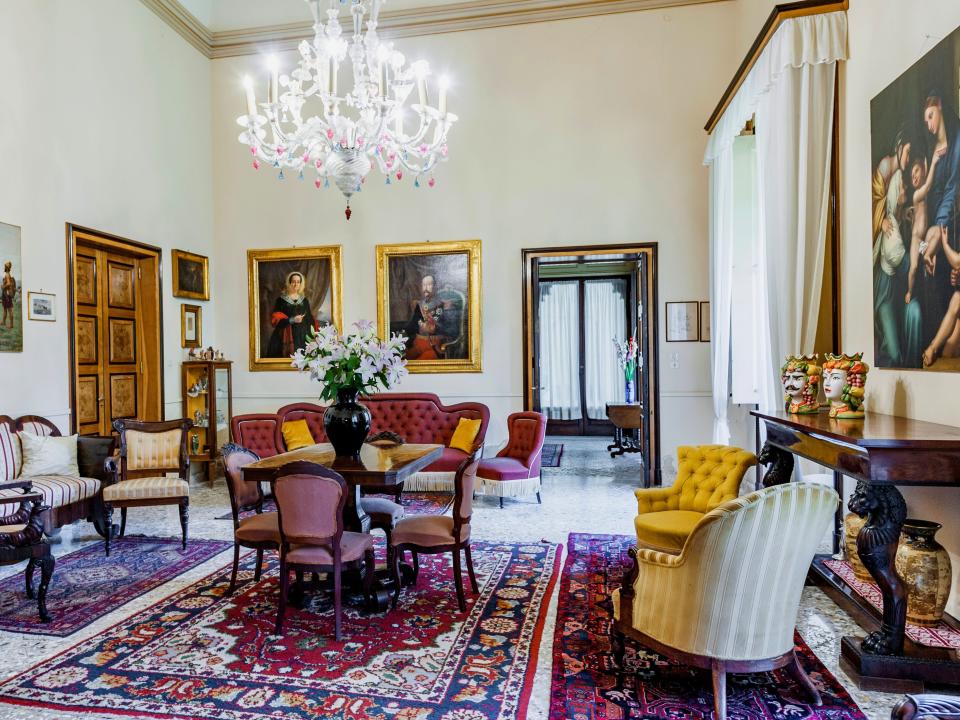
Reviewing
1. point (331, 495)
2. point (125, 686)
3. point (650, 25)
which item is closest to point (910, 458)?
point (331, 495)

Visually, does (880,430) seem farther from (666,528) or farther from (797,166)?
(797,166)

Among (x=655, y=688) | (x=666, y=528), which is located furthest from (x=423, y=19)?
(x=655, y=688)

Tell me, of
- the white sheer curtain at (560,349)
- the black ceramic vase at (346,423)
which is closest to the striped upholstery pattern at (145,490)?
the black ceramic vase at (346,423)

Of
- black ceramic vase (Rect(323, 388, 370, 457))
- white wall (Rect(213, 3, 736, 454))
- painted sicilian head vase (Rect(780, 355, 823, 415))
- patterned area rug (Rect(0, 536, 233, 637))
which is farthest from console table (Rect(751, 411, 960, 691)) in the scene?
white wall (Rect(213, 3, 736, 454))

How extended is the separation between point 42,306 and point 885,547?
684cm

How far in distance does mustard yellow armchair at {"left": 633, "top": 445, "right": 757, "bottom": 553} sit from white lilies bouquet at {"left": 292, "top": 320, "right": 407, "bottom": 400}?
191 centimetres

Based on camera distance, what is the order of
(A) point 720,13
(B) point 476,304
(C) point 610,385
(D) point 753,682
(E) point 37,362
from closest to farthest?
1. (D) point 753,682
2. (E) point 37,362
3. (A) point 720,13
4. (B) point 476,304
5. (C) point 610,385

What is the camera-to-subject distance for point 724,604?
2.38 meters

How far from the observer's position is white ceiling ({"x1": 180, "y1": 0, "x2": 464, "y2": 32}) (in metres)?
8.12

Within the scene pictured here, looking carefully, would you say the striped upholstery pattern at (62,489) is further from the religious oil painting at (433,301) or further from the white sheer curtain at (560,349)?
the white sheer curtain at (560,349)

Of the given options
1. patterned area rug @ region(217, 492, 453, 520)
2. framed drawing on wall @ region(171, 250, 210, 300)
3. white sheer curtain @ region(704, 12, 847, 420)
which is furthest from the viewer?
framed drawing on wall @ region(171, 250, 210, 300)

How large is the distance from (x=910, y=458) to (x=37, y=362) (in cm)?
678

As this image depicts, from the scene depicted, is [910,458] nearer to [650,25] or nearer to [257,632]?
[257,632]

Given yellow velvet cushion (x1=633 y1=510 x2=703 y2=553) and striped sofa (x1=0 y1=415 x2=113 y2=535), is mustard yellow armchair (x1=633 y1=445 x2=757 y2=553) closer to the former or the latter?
yellow velvet cushion (x1=633 y1=510 x2=703 y2=553)
